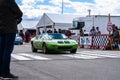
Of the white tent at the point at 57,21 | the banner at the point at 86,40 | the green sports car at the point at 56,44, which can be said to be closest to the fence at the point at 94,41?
the banner at the point at 86,40

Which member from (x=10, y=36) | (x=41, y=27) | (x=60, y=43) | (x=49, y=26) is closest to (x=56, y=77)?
(x=10, y=36)

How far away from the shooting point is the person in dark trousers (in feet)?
26.1

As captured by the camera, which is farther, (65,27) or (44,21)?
(44,21)

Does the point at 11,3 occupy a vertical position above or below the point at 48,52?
above

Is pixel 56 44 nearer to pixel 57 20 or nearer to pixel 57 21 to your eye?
pixel 57 21

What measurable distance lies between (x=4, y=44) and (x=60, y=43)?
39.9 feet

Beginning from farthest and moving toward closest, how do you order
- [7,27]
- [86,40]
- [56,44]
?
[86,40], [56,44], [7,27]

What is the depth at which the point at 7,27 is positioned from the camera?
26.2 feet

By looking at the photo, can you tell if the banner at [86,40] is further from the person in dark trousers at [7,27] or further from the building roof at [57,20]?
the person in dark trousers at [7,27]

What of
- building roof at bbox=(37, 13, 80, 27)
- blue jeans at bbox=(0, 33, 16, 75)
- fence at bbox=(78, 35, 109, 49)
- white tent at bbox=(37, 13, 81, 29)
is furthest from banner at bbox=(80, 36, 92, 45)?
blue jeans at bbox=(0, 33, 16, 75)

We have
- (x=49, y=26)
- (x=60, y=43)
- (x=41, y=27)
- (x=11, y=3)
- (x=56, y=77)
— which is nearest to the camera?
(x=11, y=3)

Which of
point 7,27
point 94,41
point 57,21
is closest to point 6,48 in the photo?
point 7,27

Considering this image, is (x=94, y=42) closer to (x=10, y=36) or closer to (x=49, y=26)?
(x=10, y=36)

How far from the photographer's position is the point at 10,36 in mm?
8055
